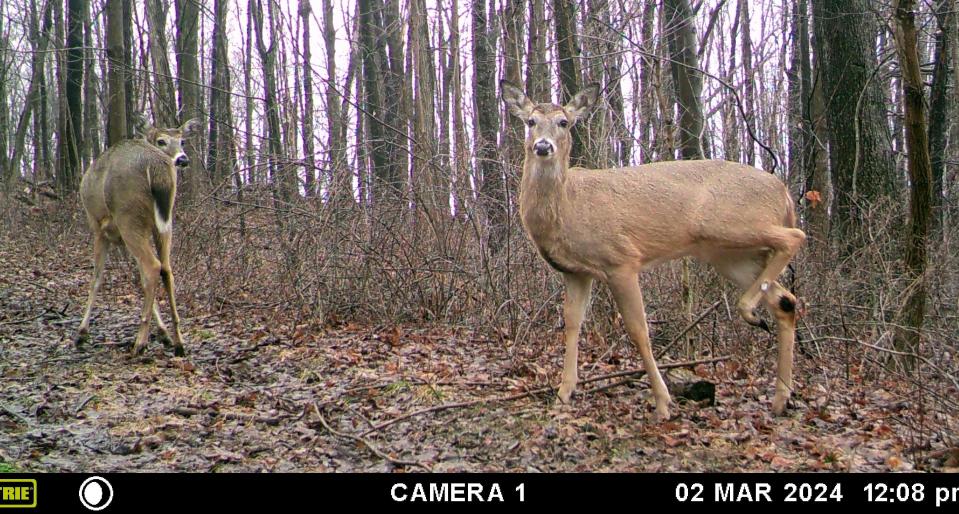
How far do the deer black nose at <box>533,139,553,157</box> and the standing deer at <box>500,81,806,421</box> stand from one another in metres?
0.03

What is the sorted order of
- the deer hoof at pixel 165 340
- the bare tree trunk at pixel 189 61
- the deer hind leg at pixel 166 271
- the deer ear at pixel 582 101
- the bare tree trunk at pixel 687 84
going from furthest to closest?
the bare tree trunk at pixel 189 61 → the bare tree trunk at pixel 687 84 → the deer hoof at pixel 165 340 → the deer hind leg at pixel 166 271 → the deer ear at pixel 582 101

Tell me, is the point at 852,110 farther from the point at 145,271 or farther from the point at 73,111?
the point at 73,111

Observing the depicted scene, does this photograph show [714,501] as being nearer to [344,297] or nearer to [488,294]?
[488,294]

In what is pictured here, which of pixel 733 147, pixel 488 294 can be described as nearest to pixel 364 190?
pixel 488 294

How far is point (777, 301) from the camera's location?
235 inches

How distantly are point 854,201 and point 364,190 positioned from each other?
499 cm

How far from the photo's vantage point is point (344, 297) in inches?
353

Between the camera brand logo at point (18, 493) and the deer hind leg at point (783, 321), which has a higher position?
the deer hind leg at point (783, 321)

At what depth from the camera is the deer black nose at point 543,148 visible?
18.3 ft

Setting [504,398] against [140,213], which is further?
[140,213]

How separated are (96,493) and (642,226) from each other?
146 inches

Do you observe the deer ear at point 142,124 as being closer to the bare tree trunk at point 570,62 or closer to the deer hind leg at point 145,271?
the deer hind leg at point 145,271

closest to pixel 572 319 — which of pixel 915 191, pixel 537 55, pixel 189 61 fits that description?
pixel 915 191

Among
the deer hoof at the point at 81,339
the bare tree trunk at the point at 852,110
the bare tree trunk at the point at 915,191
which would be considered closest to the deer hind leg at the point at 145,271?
the deer hoof at the point at 81,339
